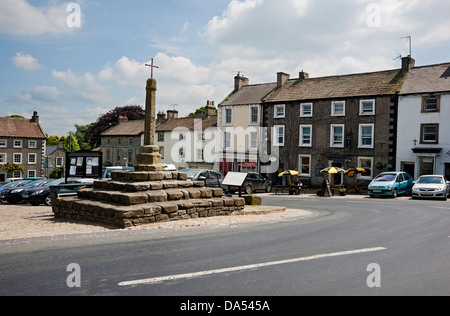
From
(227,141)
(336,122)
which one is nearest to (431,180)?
(336,122)

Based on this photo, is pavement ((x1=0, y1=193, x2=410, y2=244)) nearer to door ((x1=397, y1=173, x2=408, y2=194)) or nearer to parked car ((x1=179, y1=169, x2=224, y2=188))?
parked car ((x1=179, y1=169, x2=224, y2=188))

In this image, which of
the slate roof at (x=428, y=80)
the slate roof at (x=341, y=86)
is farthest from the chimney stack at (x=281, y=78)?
the slate roof at (x=428, y=80)

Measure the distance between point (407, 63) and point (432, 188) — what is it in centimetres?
1342

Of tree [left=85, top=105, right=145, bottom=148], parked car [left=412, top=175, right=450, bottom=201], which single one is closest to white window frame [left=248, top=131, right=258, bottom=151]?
parked car [left=412, top=175, right=450, bottom=201]

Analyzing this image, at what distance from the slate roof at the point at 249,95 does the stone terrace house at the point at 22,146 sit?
31080mm

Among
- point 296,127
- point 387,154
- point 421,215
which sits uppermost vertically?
point 296,127

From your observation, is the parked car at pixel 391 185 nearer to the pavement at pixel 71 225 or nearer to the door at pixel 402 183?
the door at pixel 402 183

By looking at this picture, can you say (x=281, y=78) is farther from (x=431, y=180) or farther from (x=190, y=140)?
(x=431, y=180)

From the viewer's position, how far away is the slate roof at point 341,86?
3069 cm
